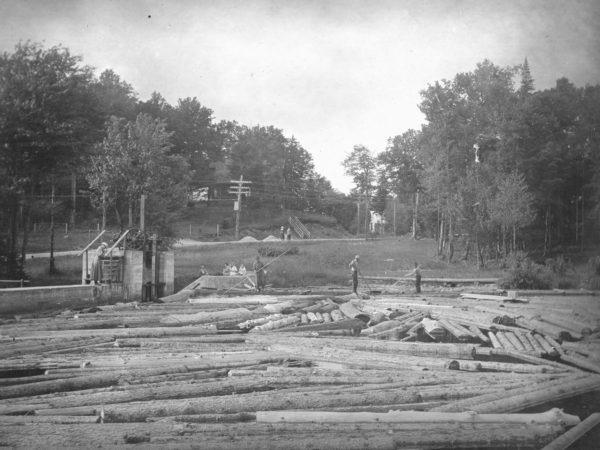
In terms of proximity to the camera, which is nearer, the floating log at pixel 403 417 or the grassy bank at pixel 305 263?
the floating log at pixel 403 417

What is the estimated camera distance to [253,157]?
6166 centimetres

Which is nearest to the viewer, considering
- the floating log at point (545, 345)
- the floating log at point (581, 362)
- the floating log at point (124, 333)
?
the floating log at point (581, 362)

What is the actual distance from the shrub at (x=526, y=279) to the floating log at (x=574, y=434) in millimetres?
18126

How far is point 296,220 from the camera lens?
61312mm

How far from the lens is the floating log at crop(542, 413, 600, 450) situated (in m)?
5.52

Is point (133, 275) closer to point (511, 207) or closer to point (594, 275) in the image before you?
point (594, 275)

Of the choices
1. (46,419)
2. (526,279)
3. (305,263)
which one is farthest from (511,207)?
(46,419)

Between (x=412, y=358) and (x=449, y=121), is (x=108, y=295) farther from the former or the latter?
(x=449, y=121)

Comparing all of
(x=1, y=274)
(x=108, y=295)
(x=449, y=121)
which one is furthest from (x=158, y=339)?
(x=449, y=121)

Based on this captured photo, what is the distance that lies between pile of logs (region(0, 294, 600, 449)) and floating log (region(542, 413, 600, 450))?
32 millimetres

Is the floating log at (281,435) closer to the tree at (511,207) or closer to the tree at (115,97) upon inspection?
the tree at (115,97)

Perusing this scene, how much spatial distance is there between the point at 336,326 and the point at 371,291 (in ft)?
35.5

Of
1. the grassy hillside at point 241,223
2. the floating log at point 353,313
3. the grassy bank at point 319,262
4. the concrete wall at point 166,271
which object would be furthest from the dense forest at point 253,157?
the floating log at point 353,313

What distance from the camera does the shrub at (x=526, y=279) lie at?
23438 millimetres
